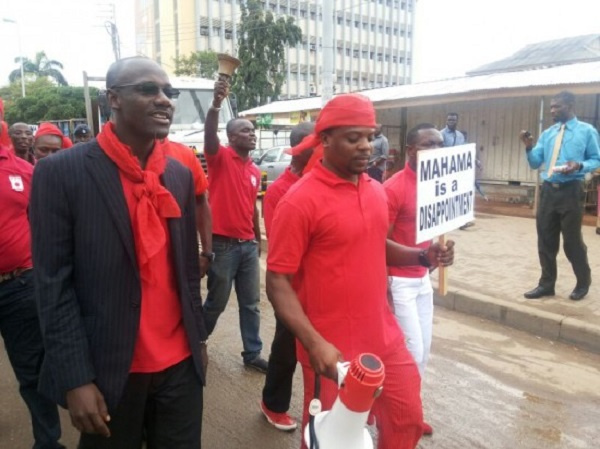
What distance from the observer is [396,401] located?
2348mm

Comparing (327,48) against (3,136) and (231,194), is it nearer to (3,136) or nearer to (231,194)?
(231,194)

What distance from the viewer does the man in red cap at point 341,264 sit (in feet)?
7.36

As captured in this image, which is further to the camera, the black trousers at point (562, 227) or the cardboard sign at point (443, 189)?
the black trousers at point (562, 227)

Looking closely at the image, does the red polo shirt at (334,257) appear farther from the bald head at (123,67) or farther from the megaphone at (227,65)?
the megaphone at (227,65)

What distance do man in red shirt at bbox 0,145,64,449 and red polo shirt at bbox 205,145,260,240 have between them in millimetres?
1483

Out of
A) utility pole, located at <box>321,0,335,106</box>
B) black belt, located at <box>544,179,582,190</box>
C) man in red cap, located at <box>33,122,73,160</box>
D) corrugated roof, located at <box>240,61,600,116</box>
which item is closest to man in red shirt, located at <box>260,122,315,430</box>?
man in red cap, located at <box>33,122,73,160</box>

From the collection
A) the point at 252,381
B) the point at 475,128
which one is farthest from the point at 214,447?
the point at 475,128

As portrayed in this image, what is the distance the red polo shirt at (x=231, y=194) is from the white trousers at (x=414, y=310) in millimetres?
1482

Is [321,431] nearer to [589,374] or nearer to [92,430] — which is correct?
[92,430]

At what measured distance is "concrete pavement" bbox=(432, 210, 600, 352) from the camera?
5.13 metres

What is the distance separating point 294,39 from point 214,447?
3354 cm

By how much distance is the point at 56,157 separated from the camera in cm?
190

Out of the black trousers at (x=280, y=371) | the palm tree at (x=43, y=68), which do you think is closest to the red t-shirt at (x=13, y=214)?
the black trousers at (x=280, y=371)

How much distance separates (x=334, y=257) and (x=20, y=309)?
1.87m
